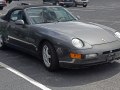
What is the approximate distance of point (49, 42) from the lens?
249 inches

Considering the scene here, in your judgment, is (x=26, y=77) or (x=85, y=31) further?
(x=85, y=31)

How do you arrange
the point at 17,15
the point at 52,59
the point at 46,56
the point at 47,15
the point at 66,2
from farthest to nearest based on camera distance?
1. the point at 66,2
2. the point at 17,15
3. the point at 47,15
4. the point at 46,56
5. the point at 52,59

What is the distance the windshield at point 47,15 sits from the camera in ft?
23.8

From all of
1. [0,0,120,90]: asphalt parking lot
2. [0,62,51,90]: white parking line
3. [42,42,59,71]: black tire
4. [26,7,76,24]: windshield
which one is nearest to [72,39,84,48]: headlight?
[42,42,59,71]: black tire

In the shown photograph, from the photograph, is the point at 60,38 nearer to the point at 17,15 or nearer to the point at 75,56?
the point at 75,56

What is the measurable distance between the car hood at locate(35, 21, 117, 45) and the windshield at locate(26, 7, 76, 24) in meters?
0.39

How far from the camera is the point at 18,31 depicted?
24.9 ft

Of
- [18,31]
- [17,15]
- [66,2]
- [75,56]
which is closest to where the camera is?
[75,56]

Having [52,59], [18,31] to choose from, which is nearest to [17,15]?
[18,31]

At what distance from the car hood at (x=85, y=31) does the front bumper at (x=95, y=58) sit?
0.16m

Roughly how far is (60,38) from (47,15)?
148 centimetres

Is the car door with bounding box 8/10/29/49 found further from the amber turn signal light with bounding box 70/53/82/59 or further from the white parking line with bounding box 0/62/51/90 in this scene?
the amber turn signal light with bounding box 70/53/82/59

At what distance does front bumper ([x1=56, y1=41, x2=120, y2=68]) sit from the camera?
581 cm

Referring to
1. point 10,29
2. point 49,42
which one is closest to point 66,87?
point 49,42
